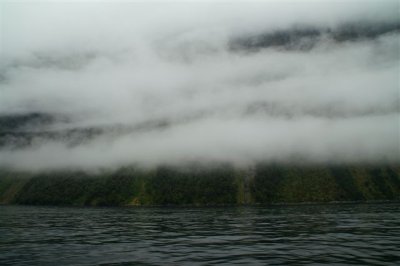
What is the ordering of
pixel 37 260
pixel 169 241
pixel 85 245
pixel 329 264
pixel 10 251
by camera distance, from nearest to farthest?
1. pixel 329 264
2. pixel 37 260
3. pixel 10 251
4. pixel 85 245
5. pixel 169 241

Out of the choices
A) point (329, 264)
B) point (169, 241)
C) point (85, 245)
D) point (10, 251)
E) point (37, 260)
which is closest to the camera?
point (329, 264)

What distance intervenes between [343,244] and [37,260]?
36.4 metres

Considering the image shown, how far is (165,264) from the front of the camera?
114 feet

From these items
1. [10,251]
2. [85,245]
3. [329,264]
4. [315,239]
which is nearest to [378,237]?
[315,239]

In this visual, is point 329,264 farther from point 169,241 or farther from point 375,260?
point 169,241

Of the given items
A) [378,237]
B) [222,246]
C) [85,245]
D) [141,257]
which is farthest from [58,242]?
[378,237]

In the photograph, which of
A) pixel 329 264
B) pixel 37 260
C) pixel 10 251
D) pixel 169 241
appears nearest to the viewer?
pixel 329 264

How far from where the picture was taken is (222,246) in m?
46.5

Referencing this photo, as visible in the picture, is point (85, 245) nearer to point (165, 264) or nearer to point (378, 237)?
point (165, 264)

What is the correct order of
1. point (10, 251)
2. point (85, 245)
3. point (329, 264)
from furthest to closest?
point (85, 245)
point (10, 251)
point (329, 264)

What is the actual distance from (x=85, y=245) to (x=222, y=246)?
63.3 ft

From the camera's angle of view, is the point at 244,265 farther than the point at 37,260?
No

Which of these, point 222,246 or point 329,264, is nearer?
point 329,264

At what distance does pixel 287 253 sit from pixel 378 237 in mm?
21596
